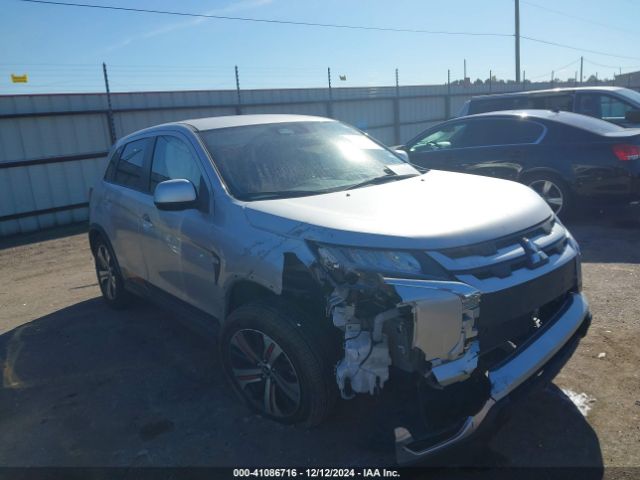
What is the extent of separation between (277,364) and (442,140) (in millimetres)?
5916

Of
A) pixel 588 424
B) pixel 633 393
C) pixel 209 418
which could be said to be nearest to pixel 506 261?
pixel 588 424

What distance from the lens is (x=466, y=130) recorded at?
24.9 ft

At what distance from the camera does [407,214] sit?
105 inches

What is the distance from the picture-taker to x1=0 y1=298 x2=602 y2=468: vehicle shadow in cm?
272

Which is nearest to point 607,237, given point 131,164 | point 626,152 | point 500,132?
point 626,152

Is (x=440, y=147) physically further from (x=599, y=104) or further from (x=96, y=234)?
(x=96, y=234)

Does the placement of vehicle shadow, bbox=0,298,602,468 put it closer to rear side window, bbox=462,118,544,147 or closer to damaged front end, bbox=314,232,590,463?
damaged front end, bbox=314,232,590,463

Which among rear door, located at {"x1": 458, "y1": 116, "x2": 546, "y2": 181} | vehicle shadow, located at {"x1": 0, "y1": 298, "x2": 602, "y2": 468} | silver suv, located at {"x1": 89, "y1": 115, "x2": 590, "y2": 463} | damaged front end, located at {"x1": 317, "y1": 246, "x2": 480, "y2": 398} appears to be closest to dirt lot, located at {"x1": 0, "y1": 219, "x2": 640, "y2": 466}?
vehicle shadow, located at {"x1": 0, "y1": 298, "x2": 602, "y2": 468}

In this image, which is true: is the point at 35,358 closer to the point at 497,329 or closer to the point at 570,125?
the point at 497,329

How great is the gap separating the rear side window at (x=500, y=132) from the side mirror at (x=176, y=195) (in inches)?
205

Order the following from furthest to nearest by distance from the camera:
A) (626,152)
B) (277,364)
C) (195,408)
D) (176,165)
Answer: (626,152) < (176,165) < (195,408) < (277,364)

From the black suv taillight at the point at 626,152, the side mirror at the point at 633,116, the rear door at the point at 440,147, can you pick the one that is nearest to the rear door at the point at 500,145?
the rear door at the point at 440,147

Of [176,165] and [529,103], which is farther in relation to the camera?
[529,103]

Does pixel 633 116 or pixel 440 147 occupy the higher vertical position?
pixel 633 116
